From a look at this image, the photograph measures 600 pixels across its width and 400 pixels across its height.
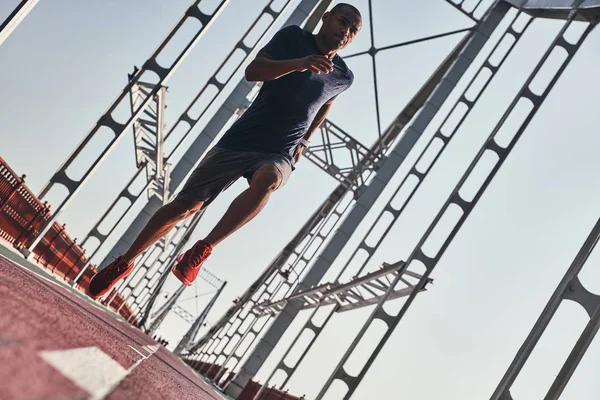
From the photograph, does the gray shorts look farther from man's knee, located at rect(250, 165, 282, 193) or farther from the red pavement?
the red pavement

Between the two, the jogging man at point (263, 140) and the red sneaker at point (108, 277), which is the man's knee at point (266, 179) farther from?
the red sneaker at point (108, 277)

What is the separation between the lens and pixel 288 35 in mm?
4059

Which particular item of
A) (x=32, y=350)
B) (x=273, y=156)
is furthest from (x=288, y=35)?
(x=32, y=350)

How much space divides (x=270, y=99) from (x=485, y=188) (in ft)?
18.5

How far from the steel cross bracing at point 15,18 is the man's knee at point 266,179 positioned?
2301 millimetres

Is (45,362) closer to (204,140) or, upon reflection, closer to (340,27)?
→ (340,27)

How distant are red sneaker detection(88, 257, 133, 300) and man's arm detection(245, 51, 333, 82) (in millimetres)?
1244

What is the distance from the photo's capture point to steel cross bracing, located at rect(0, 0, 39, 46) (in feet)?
15.5

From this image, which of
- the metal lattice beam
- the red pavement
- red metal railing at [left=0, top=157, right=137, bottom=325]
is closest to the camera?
the red pavement

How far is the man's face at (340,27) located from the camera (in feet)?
12.7

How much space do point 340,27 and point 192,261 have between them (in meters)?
1.53

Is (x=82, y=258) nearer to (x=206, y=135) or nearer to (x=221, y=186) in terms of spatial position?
(x=206, y=135)

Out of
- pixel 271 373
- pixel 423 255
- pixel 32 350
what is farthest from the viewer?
pixel 271 373

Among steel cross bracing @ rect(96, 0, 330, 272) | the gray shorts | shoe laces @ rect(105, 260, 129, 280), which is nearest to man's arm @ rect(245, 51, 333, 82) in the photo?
the gray shorts
